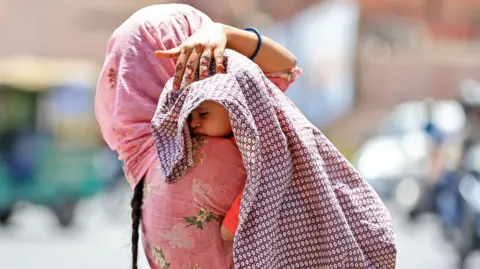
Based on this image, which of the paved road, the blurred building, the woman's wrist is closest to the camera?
the woman's wrist

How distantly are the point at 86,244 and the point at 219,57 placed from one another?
4888mm

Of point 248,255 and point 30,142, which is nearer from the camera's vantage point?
point 248,255

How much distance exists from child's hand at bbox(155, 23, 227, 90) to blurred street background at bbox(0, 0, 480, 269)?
0.40 m

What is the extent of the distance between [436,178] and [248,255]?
4.73 meters

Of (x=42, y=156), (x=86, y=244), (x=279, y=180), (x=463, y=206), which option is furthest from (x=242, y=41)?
(x=42, y=156)

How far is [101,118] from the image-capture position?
179 cm

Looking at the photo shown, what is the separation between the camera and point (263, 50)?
1805 mm

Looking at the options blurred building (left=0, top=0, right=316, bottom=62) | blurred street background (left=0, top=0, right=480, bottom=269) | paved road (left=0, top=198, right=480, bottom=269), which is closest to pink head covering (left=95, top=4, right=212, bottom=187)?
blurred street background (left=0, top=0, right=480, bottom=269)

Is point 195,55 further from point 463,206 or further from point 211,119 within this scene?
point 463,206

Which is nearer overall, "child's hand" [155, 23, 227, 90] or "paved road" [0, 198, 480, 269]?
"child's hand" [155, 23, 227, 90]

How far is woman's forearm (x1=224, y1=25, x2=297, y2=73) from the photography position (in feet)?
5.84

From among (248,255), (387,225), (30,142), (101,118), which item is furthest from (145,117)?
(30,142)

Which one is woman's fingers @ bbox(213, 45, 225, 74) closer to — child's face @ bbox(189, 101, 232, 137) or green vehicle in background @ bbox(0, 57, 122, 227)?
child's face @ bbox(189, 101, 232, 137)

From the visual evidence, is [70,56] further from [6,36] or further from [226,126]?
[226,126]
